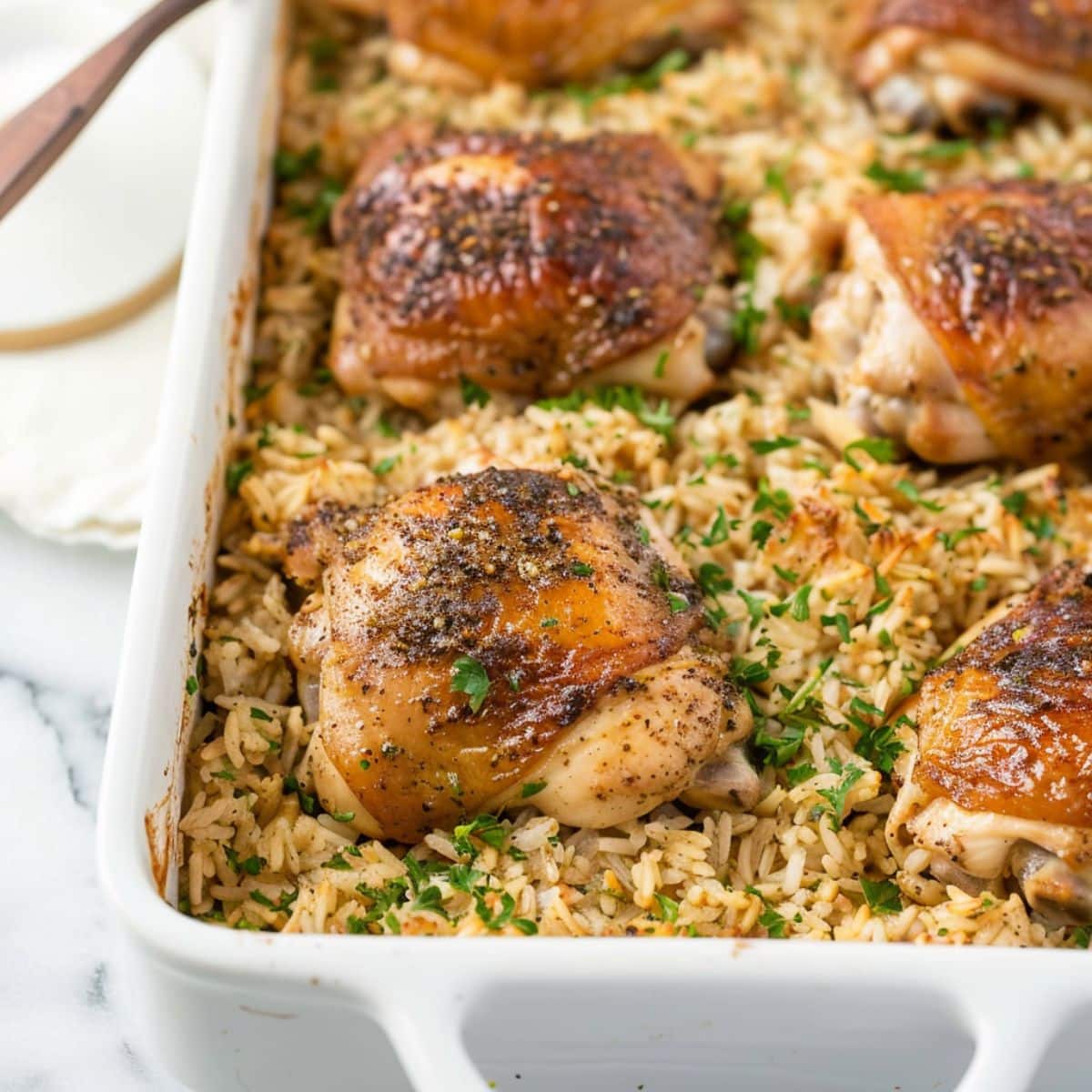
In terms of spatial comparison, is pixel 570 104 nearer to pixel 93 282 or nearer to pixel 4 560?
pixel 93 282

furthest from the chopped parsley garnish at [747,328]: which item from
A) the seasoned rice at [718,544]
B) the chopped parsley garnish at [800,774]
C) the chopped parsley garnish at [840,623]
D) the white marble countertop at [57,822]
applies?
the white marble countertop at [57,822]

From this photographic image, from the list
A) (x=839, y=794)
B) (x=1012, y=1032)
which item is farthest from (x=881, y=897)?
(x=1012, y=1032)

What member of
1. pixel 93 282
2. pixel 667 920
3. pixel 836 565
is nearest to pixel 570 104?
pixel 93 282

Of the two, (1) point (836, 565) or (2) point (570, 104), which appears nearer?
(1) point (836, 565)

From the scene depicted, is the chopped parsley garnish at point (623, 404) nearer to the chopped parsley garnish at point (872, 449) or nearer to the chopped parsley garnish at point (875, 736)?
the chopped parsley garnish at point (872, 449)

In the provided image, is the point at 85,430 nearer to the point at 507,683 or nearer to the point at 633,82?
the point at 507,683

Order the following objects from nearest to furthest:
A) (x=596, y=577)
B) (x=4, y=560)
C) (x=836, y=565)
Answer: (x=596, y=577) < (x=836, y=565) < (x=4, y=560)
